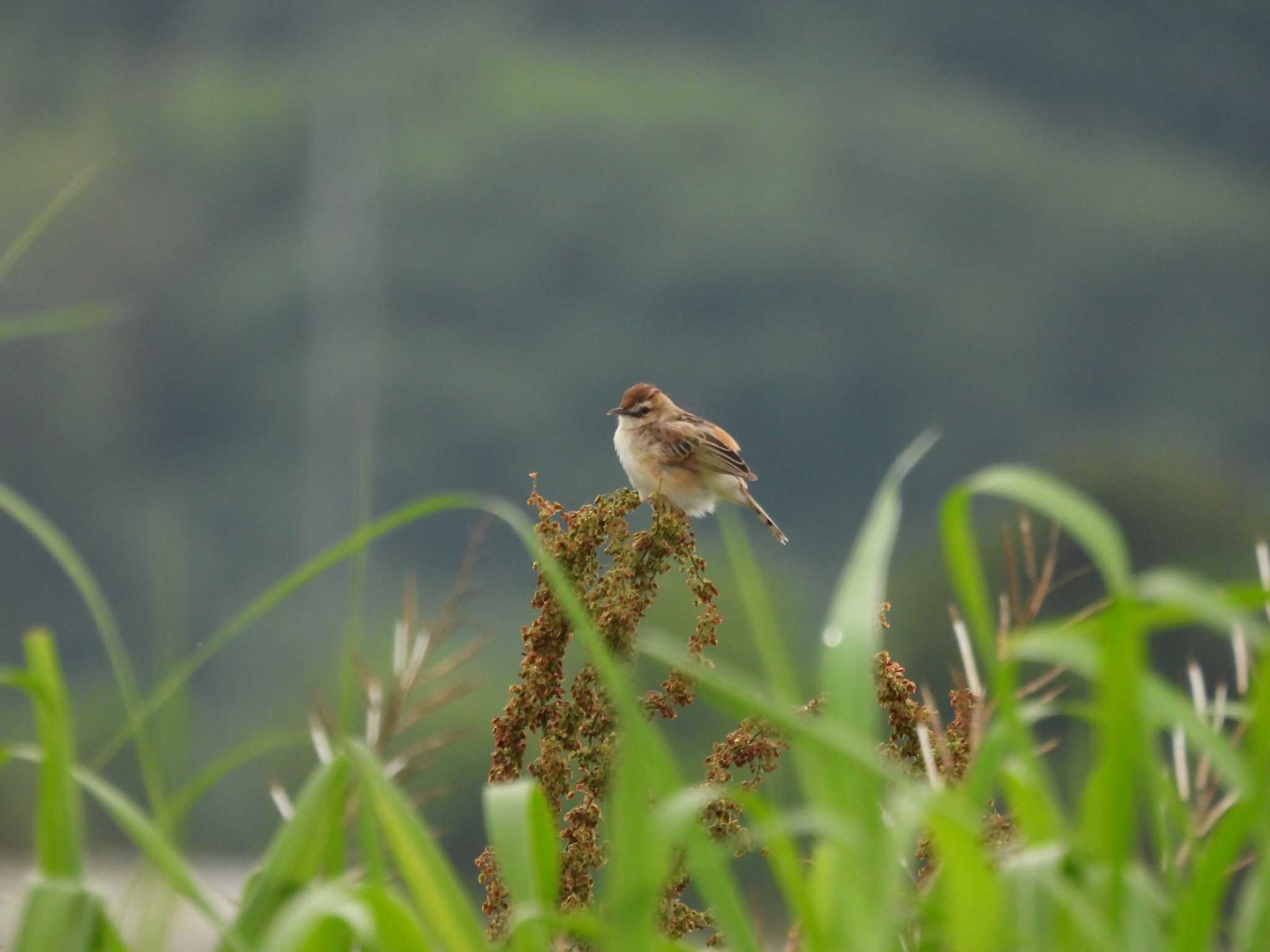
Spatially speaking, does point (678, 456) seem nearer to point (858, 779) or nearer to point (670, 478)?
point (670, 478)

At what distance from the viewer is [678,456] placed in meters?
7.52

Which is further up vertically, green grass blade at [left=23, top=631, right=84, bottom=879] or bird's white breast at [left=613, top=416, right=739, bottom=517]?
bird's white breast at [left=613, top=416, right=739, bottom=517]

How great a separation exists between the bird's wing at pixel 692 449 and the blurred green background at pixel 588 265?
4041 cm

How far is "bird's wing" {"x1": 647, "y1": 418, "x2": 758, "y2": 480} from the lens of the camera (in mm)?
7543

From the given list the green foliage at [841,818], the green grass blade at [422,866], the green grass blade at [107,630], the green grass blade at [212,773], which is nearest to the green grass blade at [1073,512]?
the green foliage at [841,818]

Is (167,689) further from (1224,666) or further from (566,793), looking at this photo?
(1224,666)

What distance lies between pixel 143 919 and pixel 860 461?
2929 inches

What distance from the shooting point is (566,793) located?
3.39 m

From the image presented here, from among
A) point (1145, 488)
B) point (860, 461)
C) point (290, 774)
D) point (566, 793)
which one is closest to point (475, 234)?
point (860, 461)

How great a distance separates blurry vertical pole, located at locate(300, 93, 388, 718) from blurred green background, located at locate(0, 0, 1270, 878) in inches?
10.2

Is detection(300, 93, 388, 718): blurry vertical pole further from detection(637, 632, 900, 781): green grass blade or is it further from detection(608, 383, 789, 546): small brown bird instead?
detection(637, 632, 900, 781): green grass blade

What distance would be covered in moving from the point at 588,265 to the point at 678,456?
269 ft

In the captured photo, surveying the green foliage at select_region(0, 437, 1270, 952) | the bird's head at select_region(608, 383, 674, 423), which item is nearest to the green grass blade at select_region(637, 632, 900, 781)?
the green foliage at select_region(0, 437, 1270, 952)

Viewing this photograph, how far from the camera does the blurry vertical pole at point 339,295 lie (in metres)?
67.8
